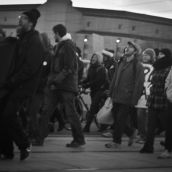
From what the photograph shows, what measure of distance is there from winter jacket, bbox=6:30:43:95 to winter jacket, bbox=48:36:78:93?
2060 millimetres

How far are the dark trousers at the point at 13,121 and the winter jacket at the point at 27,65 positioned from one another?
0.11m

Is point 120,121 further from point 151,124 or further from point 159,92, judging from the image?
point 159,92

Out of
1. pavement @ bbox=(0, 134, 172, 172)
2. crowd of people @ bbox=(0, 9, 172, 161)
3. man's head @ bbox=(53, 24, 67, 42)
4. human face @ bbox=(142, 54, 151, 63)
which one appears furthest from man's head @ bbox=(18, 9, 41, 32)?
human face @ bbox=(142, 54, 151, 63)

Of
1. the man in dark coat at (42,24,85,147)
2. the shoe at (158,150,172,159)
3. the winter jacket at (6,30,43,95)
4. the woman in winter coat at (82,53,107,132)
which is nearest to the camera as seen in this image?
the winter jacket at (6,30,43,95)

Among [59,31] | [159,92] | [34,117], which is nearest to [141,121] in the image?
[159,92]

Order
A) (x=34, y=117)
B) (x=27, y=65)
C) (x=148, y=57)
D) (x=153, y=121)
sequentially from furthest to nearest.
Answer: (x=148, y=57) → (x=34, y=117) → (x=153, y=121) → (x=27, y=65)

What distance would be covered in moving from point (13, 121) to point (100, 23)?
91.9 m

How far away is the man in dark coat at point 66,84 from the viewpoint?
995 centimetres

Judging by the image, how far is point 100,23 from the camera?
99.0 meters

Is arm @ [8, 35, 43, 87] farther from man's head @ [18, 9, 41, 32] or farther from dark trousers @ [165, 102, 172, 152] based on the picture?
Answer: dark trousers @ [165, 102, 172, 152]

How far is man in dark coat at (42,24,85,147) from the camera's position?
32.6 feet

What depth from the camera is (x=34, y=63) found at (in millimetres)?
7703

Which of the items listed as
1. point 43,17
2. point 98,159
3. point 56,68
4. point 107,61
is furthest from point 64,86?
point 43,17

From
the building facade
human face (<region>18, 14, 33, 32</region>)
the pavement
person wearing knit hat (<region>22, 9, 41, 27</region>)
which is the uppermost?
the building facade
